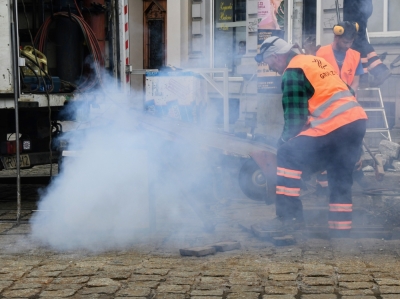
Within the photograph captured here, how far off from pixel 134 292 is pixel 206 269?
0.61 meters

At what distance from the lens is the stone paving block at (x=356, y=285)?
164 inches

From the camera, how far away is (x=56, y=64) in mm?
8344

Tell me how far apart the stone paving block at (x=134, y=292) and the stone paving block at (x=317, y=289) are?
844 mm

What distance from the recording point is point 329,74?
5527mm

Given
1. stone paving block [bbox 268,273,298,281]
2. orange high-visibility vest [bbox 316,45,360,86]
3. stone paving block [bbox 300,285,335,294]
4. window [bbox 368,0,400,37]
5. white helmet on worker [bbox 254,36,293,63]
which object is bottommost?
stone paving block [bbox 268,273,298,281]

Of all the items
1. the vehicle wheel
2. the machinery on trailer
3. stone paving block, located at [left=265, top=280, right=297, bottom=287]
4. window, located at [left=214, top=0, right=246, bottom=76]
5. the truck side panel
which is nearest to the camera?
stone paving block, located at [left=265, top=280, right=297, bottom=287]

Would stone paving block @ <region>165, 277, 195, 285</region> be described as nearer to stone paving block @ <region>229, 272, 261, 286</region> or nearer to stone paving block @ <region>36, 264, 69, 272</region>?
stone paving block @ <region>229, 272, 261, 286</region>

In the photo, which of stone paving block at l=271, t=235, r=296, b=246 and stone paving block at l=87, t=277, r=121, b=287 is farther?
stone paving block at l=271, t=235, r=296, b=246

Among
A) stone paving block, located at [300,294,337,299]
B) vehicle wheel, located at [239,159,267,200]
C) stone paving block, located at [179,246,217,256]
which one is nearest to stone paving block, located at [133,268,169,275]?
stone paving block, located at [179,246,217,256]

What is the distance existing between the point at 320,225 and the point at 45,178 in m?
3.85

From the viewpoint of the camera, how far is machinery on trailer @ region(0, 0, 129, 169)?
7.03 metres

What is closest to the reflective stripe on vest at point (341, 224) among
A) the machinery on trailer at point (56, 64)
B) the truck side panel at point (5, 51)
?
the machinery on trailer at point (56, 64)

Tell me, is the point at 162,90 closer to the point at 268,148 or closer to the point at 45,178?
the point at 45,178

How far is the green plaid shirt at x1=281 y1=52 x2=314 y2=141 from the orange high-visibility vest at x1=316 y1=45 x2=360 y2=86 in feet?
6.87
